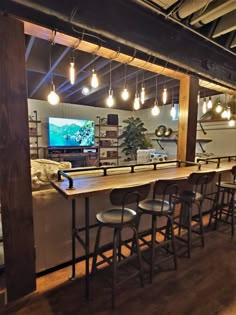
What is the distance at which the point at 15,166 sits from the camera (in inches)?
56.5

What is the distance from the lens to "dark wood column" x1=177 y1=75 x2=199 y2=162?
2666 mm

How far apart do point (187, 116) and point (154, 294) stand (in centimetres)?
212

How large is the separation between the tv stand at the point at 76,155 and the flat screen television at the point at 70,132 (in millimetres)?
149

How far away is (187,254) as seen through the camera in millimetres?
2104

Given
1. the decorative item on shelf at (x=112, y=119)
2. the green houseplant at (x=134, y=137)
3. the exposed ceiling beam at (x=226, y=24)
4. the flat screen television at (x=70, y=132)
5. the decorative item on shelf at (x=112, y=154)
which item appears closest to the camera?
the exposed ceiling beam at (x=226, y=24)

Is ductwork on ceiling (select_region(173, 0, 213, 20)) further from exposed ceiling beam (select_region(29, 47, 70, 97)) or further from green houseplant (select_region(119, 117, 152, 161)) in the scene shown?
green houseplant (select_region(119, 117, 152, 161))

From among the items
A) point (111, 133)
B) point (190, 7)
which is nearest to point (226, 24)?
point (190, 7)

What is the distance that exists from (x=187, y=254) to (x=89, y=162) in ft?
16.5

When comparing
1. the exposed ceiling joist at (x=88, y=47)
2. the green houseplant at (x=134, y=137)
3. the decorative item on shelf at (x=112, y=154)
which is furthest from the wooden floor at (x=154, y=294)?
the decorative item on shelf at (x=112, y=154)

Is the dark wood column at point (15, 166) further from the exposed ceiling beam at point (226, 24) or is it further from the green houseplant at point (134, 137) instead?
the green houseplant at point (134, 137)

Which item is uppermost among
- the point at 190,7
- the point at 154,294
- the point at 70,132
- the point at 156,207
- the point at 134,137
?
the point at 190,7

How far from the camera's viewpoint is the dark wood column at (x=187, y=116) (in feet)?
8.75

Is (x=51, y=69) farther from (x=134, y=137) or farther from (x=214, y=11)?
(x=134, y=137)

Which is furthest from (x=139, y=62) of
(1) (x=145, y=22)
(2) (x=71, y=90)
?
(2) (x=71, y=90)
